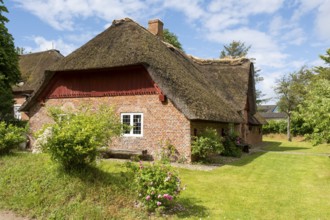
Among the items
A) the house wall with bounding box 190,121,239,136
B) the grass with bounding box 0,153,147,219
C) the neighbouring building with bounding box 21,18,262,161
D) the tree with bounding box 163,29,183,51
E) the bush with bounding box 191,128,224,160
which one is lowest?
the grass with bounding box 0,153,147,219

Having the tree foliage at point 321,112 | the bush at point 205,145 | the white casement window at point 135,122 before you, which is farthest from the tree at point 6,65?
the tree foliage at point 321,112

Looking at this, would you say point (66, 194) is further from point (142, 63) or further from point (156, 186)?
point (142, 63)

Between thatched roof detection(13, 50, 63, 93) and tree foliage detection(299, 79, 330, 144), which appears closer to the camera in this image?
tree foliage detection(299, 79, 330, 144)

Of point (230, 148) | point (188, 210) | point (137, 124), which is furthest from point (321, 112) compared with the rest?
point (137, 124)

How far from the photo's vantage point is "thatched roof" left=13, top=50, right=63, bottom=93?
1131 inches

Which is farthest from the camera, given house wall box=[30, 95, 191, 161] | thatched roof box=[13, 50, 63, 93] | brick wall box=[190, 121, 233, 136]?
thatched roof box=[13, 50, 63, 93]

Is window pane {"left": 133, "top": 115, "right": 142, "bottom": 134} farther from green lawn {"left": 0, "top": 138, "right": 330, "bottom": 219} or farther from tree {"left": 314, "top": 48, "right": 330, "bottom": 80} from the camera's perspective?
tree {"left": 314, "top": 48, "right": 330, "bottom": 80}

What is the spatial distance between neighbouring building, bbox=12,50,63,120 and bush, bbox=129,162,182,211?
2288cm

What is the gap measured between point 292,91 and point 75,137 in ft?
152

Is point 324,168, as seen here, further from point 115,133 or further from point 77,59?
point 77,59

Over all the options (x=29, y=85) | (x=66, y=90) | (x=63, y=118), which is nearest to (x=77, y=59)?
(x=66, y=90)

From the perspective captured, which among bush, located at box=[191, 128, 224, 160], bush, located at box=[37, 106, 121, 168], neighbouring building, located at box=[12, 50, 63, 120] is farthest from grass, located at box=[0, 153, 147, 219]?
neighbouring building, located at box=[12, 50, 63, 120]

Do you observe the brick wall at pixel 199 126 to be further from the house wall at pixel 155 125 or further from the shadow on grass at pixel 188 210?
the shadow on grass at pixel 188 210

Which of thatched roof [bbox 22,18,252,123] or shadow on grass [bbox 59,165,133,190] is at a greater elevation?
thatched roof [bbox 22,18,252,123]
